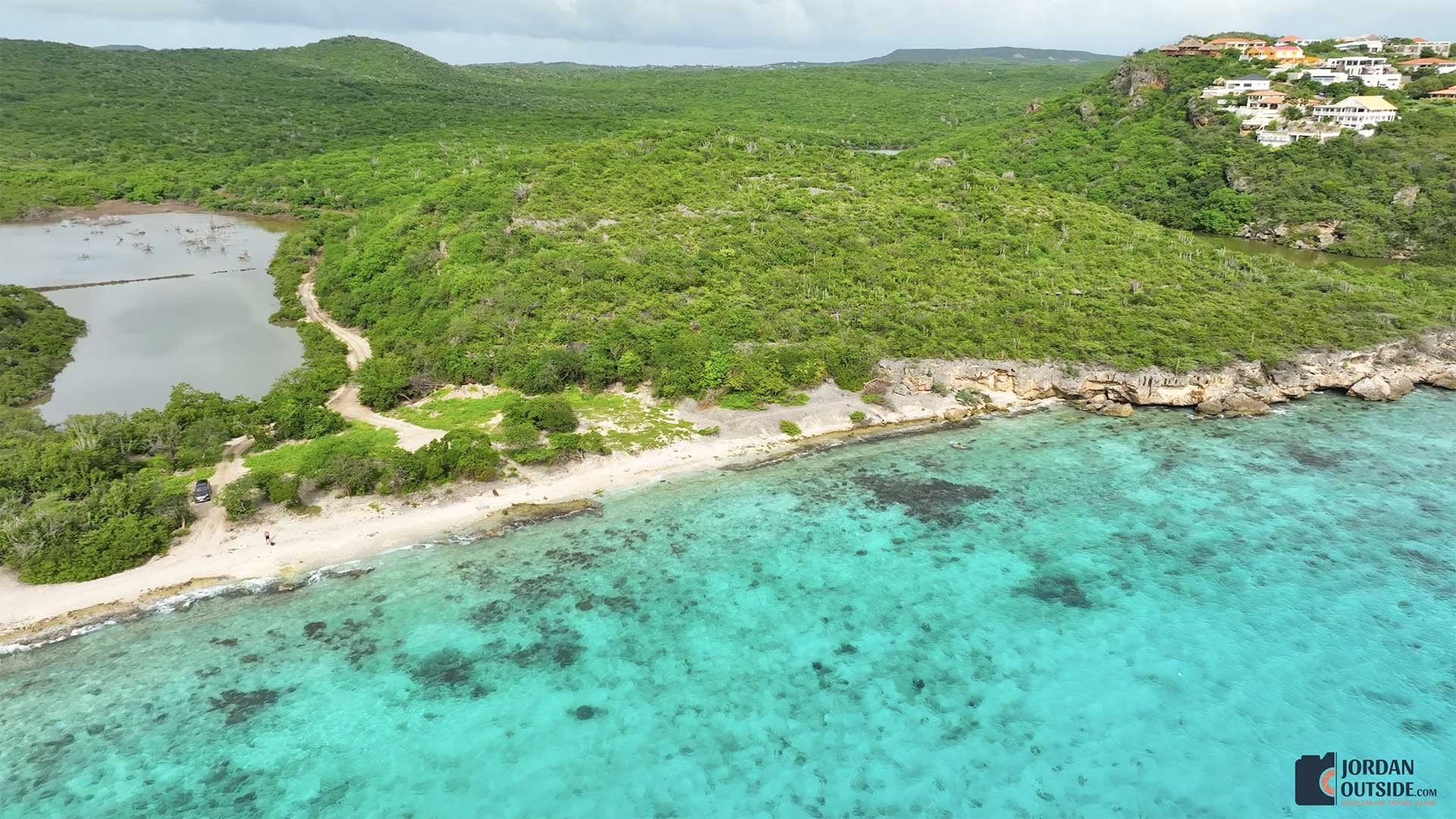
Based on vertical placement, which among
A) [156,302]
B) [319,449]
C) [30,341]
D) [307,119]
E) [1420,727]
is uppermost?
[307,119]

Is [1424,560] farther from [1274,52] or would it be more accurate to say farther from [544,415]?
[1274,52]

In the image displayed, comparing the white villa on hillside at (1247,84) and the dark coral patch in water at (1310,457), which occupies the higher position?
the white villa on hillside at (1247,84)

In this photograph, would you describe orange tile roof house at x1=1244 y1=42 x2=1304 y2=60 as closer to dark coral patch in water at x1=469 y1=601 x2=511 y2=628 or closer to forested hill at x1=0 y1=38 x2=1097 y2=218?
forested hill at x1=0 y1=38 x2=1097 y2=218

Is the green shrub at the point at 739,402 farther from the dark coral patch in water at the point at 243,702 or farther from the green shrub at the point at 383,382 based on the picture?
the dark coral patch in water at the point at 243,702

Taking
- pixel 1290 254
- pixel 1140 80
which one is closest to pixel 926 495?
pixel 1290 254

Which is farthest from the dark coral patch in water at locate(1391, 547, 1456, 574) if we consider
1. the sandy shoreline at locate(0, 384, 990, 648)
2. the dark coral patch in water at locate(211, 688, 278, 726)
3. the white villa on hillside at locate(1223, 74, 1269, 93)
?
the white villa on hillside at locate(1223, 74, 1269, 93)

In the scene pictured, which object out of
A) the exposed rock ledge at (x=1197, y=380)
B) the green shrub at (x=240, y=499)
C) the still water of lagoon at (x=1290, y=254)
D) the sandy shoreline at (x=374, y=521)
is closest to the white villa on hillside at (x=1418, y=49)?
the still water of lagoon at (x=1290, y=254)
